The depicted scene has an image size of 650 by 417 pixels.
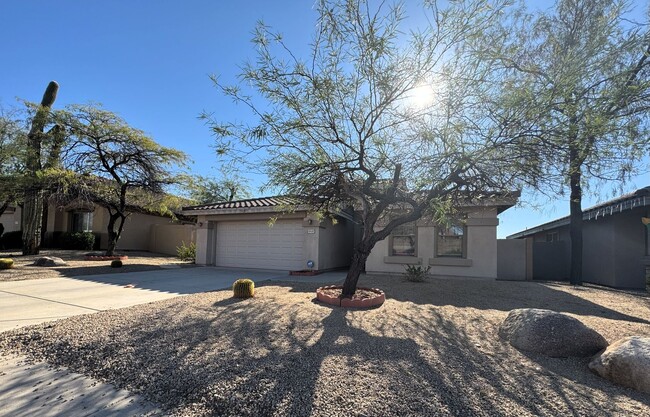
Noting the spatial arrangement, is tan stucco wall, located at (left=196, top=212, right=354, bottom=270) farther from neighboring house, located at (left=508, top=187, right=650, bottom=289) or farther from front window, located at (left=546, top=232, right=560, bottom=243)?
front window, located at (left=546, top=232, right=560, bottom=243)

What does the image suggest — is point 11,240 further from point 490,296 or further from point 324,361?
point 490,296

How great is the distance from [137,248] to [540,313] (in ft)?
85.4

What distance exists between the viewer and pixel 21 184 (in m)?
15.5

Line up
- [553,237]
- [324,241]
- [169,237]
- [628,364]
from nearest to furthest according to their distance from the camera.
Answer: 1. [628,364]
2. [324,241]
3. [553,237]
4. [169,237]

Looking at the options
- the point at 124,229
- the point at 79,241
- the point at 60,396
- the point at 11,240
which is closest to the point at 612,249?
the point at 60,396

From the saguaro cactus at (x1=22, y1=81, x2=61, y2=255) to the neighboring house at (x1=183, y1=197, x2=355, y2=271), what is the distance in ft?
21.6

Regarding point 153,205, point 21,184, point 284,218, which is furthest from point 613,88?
point 21,184

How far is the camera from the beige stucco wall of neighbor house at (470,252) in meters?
12.2

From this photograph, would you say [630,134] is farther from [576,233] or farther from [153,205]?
[153,205]

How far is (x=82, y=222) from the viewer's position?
2495cm

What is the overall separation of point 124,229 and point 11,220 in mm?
7677

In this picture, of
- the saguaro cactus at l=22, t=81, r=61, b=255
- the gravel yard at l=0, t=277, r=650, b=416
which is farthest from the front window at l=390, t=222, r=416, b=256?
the saguaro cactus at l=22, t=81, r=61, b=255

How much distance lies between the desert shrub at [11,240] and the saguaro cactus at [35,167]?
5.65 m

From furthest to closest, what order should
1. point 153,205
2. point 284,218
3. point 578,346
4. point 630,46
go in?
point 153,205
point 284,218
point 630,46
point 578,346
